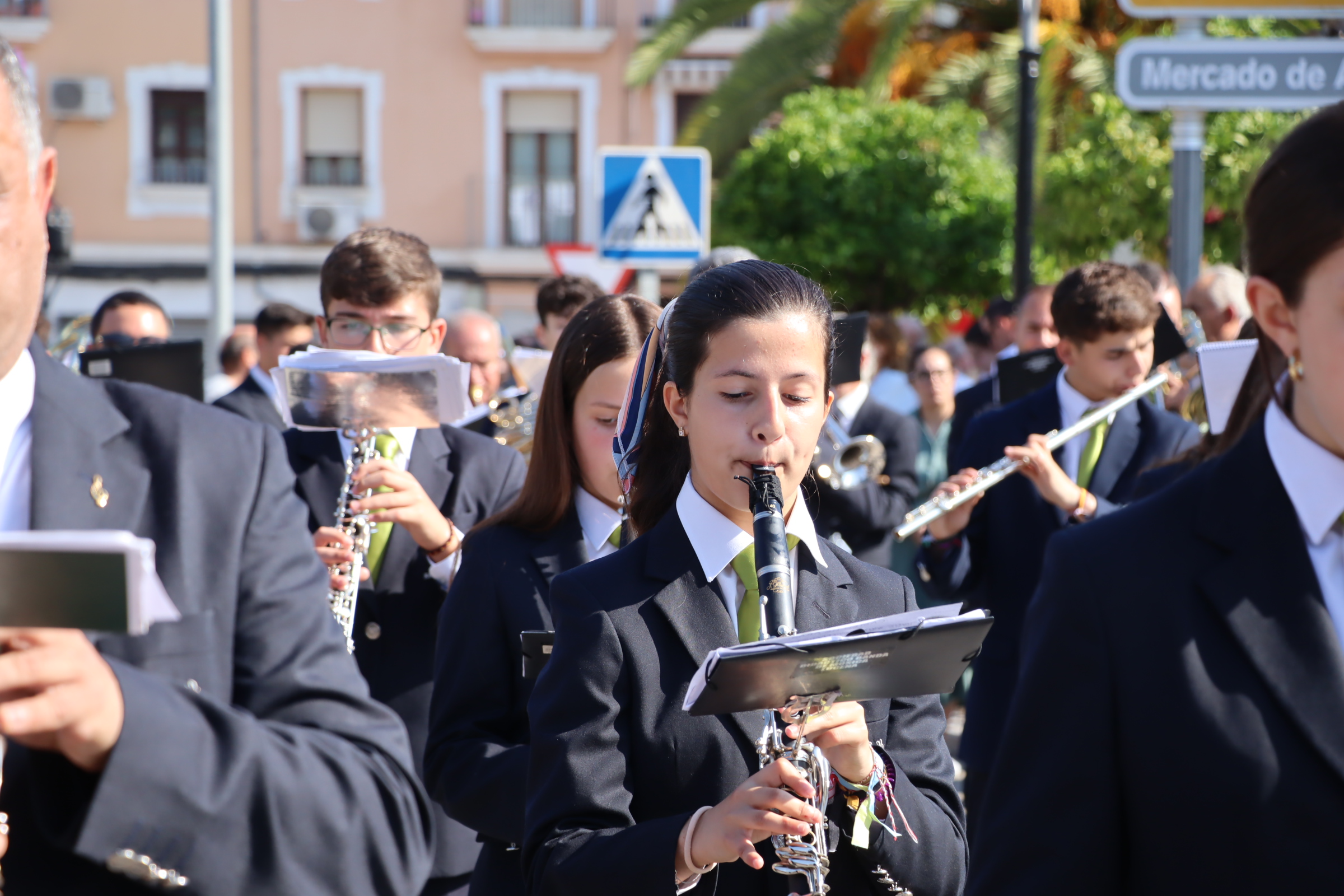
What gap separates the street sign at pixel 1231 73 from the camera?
25.1ft

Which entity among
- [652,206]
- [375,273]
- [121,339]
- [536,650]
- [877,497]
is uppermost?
[652,206]

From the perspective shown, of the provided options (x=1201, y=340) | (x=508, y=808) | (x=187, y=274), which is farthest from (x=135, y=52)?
(x=508, y=808)

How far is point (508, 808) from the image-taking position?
10.0ft

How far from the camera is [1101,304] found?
529 cm

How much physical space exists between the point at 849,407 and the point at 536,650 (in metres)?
4.77

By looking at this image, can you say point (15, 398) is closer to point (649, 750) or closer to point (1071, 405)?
point (649, 750)

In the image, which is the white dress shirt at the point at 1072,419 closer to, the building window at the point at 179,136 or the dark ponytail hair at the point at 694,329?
the dark ponytail hair at the point at 694,329

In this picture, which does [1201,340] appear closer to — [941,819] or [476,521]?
[476,521]

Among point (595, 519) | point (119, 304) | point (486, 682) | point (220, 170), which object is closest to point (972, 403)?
point (119, 304)

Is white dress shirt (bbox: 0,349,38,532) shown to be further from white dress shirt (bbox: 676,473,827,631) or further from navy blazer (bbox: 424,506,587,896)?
navy blazer (bbox: 424,506,587,896)

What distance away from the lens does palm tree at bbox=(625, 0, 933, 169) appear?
21.4 m

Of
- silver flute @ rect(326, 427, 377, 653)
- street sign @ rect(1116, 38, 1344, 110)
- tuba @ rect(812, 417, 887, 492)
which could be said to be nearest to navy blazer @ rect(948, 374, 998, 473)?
tuba @ rect(812, 417, 887, 492)

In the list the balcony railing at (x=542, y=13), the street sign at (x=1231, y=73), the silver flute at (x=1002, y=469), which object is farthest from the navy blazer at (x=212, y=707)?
the balcony railing at (x=542, y=13)

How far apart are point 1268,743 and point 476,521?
2749 millimetres
